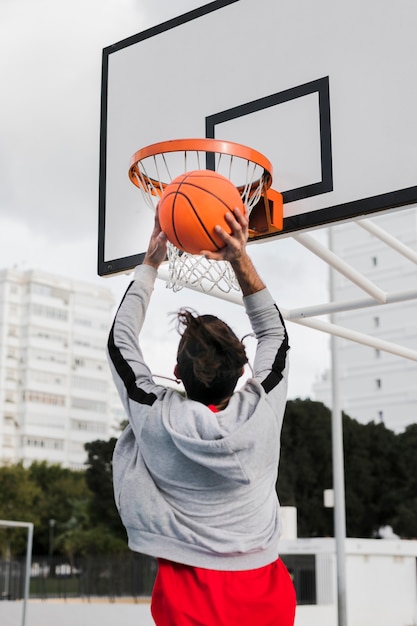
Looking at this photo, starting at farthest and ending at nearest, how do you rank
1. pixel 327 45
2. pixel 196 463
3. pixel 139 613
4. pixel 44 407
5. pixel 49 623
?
1. pixel 44 407
2. pixel 49 623
3. pixel 139 613
4. pixel 327 45
5. pixel 196 463

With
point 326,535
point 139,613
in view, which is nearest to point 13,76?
point 326,535

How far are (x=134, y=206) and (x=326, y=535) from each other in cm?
2688

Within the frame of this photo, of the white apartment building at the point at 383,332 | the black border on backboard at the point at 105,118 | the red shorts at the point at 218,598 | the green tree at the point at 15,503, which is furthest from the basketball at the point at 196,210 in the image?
the white apartment building at the point at 383,332

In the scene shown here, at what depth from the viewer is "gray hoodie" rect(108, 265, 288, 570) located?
1938 mm

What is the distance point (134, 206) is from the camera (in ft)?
14.3

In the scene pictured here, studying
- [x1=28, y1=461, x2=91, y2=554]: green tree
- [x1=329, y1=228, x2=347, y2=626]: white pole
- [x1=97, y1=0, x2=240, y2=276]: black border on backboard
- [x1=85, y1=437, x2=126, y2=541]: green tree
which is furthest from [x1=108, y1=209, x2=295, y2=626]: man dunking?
[x1=28, y1=461, x2=91, y2=554]: green tree

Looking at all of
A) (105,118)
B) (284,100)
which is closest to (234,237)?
(284,100)

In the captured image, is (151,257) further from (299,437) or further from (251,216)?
(299,437)

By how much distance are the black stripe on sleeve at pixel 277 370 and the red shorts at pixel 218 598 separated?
438 millimetres

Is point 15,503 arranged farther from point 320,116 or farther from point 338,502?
point 320,116

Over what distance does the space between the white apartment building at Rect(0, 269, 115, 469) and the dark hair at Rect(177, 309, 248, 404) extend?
190 feet

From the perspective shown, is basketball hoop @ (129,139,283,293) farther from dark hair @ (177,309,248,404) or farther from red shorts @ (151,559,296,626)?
red shorts @ (151,559,296,626)

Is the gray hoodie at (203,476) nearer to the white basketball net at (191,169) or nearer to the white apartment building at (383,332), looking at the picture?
the white basketball net at (191,169)

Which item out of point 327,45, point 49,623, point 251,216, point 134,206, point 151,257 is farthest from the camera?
point 49,623
